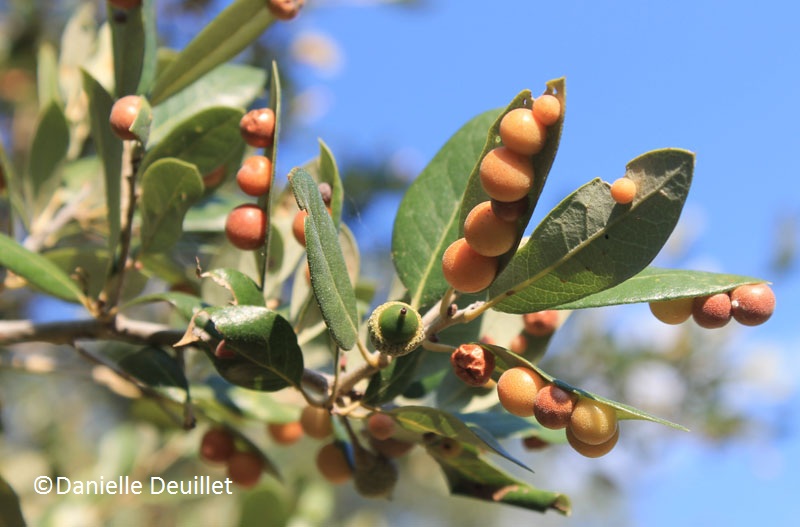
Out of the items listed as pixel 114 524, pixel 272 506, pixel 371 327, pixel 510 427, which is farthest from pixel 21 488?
pixel 371 327

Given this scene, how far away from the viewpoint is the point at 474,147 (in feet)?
3.68

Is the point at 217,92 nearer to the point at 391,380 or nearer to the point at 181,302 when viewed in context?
the point at 181,302

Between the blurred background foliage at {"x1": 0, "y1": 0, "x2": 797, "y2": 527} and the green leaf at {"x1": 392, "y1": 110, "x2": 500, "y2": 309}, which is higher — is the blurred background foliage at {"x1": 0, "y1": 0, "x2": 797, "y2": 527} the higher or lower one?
the lower one

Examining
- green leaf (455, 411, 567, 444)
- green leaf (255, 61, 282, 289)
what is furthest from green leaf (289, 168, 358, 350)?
green leaf (455, 411, 567, 444)

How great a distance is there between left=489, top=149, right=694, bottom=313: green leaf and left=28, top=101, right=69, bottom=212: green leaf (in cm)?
112

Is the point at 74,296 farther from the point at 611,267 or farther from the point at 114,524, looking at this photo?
the point at 114,524

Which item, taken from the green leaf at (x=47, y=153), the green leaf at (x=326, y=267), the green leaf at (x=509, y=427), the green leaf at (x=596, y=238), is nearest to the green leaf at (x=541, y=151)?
the green leaf at (x=596, y=238)

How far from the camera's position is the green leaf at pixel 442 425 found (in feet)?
3.19

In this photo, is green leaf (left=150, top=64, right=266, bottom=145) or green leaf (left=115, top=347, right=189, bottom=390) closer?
green leaf (left=115, top=347, right=189, bottom=390)

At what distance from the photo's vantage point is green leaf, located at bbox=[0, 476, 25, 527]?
4.30 feet

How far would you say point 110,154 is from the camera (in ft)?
4.03

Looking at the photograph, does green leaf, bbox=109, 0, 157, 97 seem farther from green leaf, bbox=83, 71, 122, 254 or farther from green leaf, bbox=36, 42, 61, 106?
green leaf, bbox=36, 42, 61, 106

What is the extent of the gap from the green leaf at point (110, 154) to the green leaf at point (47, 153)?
445 mm

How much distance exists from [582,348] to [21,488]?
2.31 m
